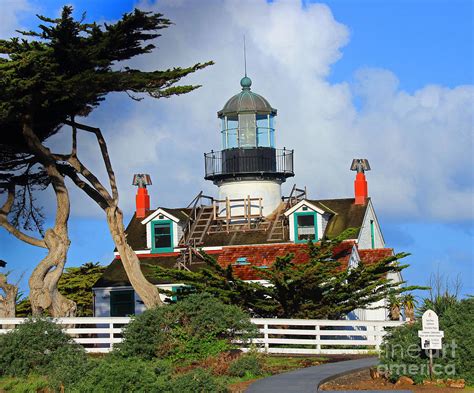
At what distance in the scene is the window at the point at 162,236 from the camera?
142ft

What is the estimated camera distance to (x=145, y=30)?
29.9 metres

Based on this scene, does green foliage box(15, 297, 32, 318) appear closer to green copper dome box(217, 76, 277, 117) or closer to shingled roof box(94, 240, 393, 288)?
shingled roof box(94, 240, 393, 288)

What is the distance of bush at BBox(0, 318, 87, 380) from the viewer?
22.3 meters

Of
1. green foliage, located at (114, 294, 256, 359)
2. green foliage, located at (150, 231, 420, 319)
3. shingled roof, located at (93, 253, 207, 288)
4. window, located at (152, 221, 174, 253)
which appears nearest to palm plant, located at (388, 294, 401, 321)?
green foliage, located at (150, 231, 420, 319)

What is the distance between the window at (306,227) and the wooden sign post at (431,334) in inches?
873

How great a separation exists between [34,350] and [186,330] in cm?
338

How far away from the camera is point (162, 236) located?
43.5 meters

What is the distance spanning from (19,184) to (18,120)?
4.00 metres

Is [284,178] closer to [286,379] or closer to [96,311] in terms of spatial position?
[96,311]

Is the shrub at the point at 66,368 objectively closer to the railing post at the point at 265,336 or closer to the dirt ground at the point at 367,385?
the dirt ground at the point at 367,385

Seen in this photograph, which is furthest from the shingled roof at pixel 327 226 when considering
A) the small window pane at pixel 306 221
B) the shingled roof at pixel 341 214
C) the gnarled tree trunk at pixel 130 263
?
the gnarled tree trunk at pixel 130 263

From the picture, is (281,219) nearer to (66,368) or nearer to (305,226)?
(305,226)

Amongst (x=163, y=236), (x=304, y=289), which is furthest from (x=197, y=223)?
(x=304, y=289)

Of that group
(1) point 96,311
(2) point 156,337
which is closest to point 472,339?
(2) point 156,337
